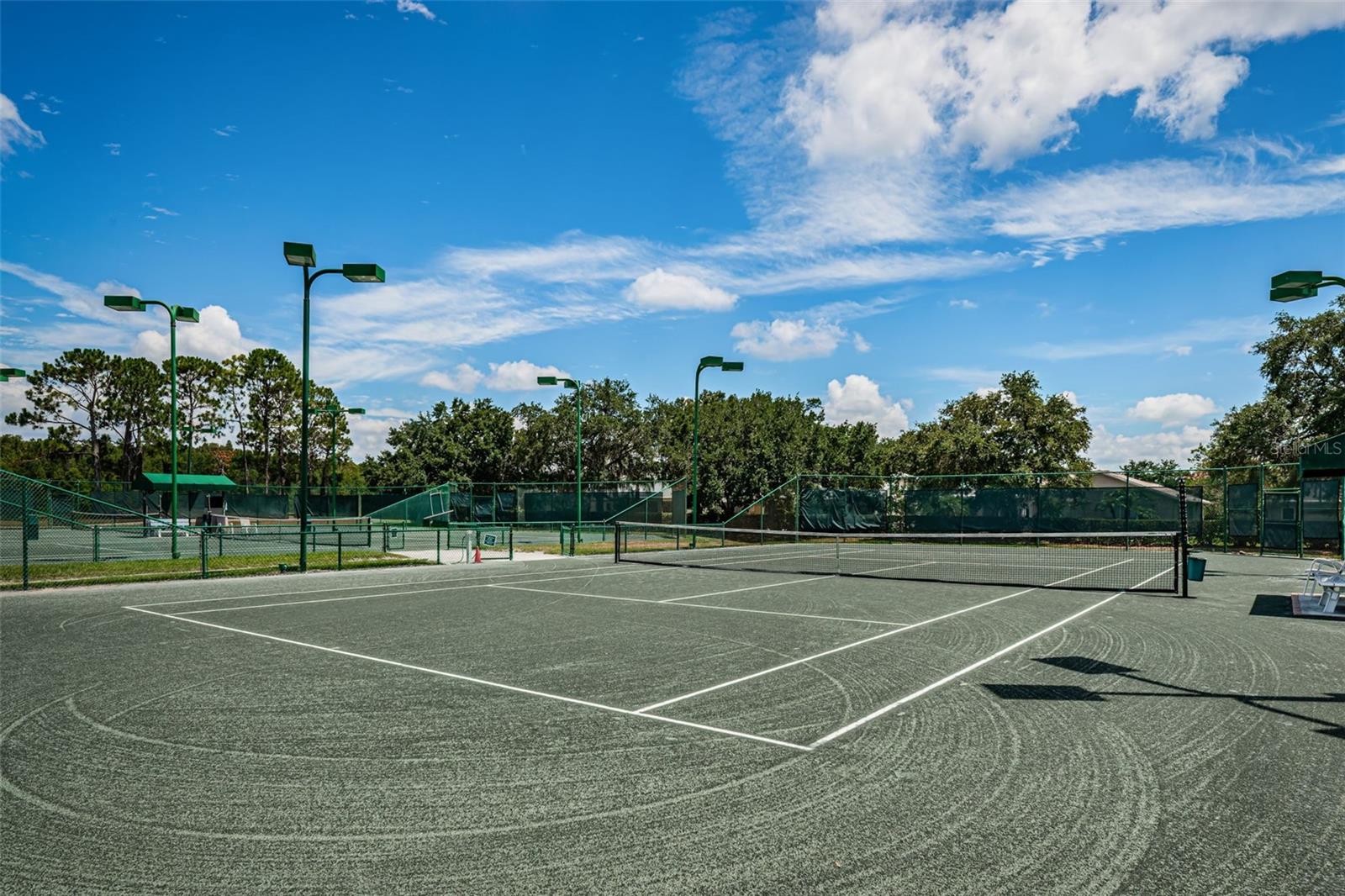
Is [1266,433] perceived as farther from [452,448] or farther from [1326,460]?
[452,448]

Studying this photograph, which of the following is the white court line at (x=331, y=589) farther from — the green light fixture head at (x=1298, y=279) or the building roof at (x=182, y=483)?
the building roof at (x=182, y=483)

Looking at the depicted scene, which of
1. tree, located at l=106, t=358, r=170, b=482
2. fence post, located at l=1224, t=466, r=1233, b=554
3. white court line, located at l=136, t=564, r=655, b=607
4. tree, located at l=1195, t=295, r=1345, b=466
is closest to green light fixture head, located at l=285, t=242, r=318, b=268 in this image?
white court line, located at l=136, t=564, r=655, b=607

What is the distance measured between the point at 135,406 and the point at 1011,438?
2559 inches

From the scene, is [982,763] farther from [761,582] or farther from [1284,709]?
[761,582]

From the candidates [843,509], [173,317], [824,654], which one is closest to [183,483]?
[173,317]

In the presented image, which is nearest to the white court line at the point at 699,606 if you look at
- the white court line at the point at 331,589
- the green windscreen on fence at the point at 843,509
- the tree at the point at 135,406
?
the white court line at the point at 331,589

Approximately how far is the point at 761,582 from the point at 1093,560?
13.9 metres

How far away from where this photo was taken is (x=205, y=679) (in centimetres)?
832

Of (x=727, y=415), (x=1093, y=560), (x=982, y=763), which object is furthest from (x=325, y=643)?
(x=727, y=415)

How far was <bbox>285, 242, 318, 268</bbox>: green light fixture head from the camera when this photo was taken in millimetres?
19031

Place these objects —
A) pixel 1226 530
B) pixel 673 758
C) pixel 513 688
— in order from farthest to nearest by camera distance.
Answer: pixel 1226 530 → pixel 513 688 → pixel 673 758

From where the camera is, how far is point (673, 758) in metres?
5.82

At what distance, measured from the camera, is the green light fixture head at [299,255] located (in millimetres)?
19031

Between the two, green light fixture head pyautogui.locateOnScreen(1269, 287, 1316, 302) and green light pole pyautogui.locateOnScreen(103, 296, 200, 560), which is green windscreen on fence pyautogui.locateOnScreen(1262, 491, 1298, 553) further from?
green light pole pyautogui.locateOnScreen(103, 296, 200, 560)
